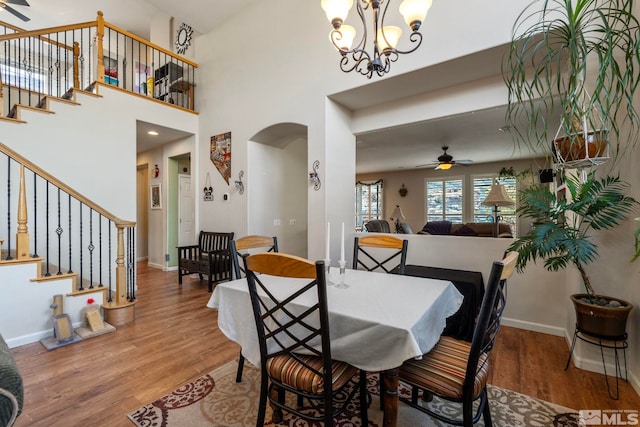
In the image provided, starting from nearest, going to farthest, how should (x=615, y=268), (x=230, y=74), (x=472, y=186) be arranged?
(x=615, y=268)
(x=230, y=74)
(x=472, y=186)

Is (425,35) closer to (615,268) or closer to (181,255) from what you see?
(615,268)

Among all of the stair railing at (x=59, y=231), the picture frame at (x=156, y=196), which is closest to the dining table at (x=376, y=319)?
the stair railing at (x=59, y=231)

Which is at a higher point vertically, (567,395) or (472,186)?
(472,186)

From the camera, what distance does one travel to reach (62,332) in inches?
103

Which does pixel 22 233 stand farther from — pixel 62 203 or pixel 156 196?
pixel 156 196

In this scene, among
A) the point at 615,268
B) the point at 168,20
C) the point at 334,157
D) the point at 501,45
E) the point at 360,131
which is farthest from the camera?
the point at 168,20

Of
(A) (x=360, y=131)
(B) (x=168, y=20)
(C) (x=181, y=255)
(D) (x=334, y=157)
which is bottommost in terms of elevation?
(C) (x=181, y=255)

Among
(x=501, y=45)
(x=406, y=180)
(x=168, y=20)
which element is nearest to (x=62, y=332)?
(x=501, y=45)

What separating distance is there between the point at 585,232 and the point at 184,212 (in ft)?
20.1

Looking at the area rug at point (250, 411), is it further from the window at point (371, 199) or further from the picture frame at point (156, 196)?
the picture frame at point (156, 196)

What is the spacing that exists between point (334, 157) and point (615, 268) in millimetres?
2843

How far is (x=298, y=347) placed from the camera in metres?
1.39

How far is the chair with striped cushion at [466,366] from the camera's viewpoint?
3.84ft

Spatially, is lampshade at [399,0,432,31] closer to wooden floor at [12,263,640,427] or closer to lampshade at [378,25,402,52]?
lampshade at [378,25,402,52]
